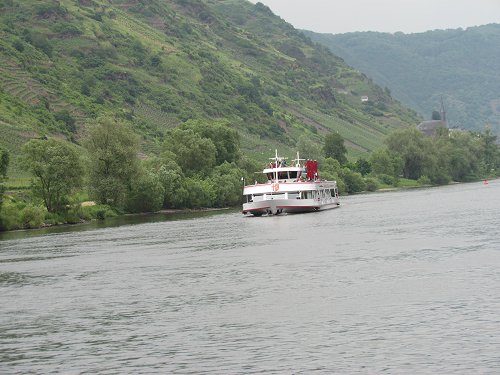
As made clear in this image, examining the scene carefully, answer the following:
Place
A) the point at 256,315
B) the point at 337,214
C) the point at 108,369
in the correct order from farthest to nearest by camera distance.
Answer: the point at 337,214, the point at 256,315, the point at 108,369

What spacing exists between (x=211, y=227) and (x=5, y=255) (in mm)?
27557

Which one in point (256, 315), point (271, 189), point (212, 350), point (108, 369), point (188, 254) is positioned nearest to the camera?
point (108, 369)

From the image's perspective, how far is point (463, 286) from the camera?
4328 cm

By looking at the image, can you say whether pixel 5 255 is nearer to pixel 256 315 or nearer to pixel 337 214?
pixel 256 315

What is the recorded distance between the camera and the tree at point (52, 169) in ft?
359

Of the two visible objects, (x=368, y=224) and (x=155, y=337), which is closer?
(x=155, y=337)

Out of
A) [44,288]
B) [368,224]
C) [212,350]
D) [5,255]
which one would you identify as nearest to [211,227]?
[368,224]

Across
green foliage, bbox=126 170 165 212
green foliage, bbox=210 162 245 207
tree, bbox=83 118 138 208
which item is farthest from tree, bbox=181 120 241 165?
tree, bbox=83 118 138 208

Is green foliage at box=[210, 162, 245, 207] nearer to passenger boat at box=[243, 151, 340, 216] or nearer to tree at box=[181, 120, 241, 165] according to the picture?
tree at box=[181, 120, 241, 165]

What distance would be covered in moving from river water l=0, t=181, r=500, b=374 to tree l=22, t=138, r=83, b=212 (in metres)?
33.1

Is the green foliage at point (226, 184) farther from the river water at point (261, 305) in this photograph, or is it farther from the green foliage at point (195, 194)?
the river water at point (261, 305)

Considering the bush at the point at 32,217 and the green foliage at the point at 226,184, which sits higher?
the green foliage at the point at 226,184

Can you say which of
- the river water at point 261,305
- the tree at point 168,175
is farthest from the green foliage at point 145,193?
the river water at point 261,305

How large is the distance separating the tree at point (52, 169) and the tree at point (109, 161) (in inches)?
381
